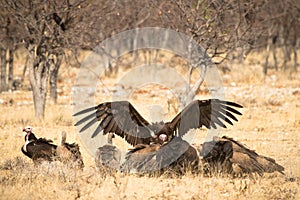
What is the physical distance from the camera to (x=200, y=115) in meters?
8.56

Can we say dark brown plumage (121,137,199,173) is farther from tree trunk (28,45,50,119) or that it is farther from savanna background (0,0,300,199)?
tree trunk (28,45,50,119)

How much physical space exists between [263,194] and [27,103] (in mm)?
13943

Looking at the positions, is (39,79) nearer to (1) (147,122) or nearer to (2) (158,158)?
(1) (147,122)

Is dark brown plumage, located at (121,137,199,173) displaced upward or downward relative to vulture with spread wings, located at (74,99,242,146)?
downward

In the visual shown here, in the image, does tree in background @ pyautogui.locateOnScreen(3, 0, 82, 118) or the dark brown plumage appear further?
tree in background @ pyautogui.locateOnScreen(3, 0, 82, 118)

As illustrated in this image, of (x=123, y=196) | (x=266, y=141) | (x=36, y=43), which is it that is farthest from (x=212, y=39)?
(x=123, y=196)

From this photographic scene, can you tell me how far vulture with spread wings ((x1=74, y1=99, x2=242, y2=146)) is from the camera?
27.4ft

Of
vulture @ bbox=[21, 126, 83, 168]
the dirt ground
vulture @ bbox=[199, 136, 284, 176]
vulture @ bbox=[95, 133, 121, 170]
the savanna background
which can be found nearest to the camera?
the dirt ground

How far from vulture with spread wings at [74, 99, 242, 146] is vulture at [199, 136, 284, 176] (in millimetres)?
419

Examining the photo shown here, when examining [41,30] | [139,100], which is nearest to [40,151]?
[41,30]

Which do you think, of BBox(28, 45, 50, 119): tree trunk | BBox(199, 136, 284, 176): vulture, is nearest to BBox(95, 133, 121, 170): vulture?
BBox(199, 136, 284, 176): vulture

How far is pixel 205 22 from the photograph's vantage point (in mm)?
14484

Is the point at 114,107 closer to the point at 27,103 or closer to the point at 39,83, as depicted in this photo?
Answer: the point at 39,83

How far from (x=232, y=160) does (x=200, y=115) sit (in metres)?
0.85
